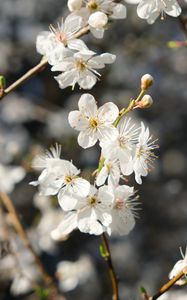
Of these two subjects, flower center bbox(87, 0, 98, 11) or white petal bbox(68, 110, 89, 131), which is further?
flower center bbox(87, 0, 98, 11)

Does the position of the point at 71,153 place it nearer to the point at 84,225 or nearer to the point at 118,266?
the point at 118,266

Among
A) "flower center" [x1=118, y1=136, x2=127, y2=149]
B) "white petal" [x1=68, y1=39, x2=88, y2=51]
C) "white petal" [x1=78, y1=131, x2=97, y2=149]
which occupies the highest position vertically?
"white petal" [x1=68, y1=39, x2=88, y2=51]

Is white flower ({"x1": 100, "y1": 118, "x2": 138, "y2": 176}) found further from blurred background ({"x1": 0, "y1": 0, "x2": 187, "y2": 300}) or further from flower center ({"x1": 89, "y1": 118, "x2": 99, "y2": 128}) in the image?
blurred background ({"x1": 0, "y1": 0, "x2": 187, "y2": 300})

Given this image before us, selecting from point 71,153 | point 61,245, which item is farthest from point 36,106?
point 61,245

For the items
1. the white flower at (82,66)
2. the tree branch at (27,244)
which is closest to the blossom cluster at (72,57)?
the white flower at (82,66)

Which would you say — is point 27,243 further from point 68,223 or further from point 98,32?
point 98,32

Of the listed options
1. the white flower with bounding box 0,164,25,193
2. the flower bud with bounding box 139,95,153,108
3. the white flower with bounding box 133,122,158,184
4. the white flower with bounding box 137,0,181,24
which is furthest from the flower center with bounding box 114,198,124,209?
the white flower with bounding box 0,164,25,193

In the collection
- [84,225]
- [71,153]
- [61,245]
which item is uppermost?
[84,225]
